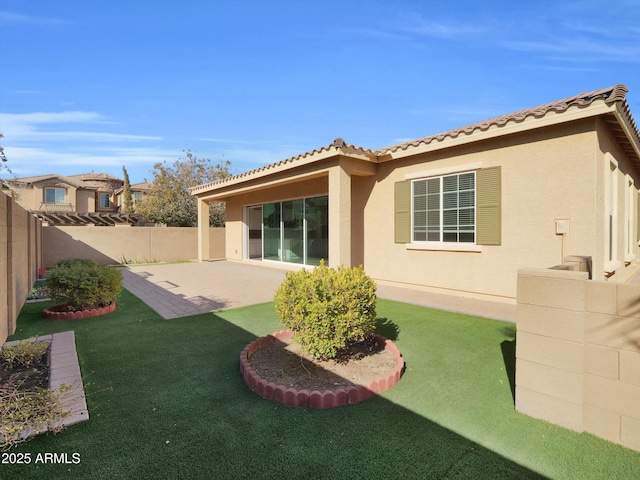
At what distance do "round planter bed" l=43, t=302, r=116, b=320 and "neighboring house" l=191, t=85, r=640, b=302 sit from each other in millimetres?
5626

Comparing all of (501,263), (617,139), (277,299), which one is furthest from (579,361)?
(617,139)

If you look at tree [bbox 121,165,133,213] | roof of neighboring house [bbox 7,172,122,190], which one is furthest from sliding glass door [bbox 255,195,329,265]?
tree [bbox 121,165,133,213]

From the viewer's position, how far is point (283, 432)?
2.87 m

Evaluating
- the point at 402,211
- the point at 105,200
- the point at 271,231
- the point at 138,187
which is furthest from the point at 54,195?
the point at 402,211

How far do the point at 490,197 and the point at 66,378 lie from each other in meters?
8.12

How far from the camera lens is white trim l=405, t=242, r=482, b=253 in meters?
7.80

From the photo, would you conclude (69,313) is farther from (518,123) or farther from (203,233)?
Answer: (203,233)

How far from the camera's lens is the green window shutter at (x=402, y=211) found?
9.15 m

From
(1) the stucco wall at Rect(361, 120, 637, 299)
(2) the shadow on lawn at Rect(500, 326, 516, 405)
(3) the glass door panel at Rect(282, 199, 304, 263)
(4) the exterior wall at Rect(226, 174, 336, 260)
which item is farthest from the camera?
(3) the glass door panel at Rect(282, 199, 304, 263)

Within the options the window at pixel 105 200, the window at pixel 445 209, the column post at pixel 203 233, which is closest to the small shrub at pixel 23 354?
the window at pixel 445 209

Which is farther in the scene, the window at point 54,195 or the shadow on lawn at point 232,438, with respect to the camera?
the window at point 54,195

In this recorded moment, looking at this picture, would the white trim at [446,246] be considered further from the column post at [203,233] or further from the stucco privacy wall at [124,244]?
the stucco privacy wall at [124,244]

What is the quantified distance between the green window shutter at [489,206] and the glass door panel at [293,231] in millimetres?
6999

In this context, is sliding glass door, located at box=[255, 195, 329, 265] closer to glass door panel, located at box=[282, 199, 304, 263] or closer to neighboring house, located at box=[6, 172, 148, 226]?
glass door panel, located at box=[282, 199, 304, 263]
